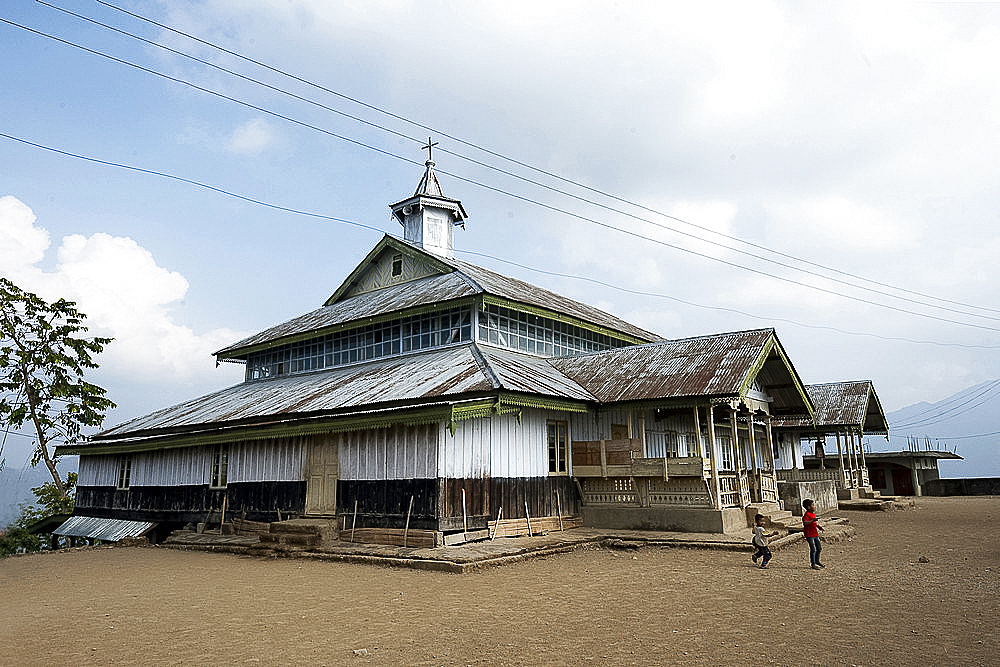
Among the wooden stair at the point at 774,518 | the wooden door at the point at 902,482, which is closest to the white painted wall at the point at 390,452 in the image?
the wooden stair at the point at 774,518

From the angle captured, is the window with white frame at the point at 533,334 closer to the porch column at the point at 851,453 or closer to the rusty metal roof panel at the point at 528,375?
the rusty metal roof panel at the point at 528,375

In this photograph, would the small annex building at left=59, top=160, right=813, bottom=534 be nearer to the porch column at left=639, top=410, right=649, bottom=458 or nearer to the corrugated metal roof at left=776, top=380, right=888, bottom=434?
the porch column at left=639, top=410, right=649, bottom=458

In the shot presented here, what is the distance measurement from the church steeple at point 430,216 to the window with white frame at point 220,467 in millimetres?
12776

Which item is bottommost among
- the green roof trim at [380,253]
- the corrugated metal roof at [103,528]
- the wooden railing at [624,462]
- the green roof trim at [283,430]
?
the corrugated metal roof at [103,528]

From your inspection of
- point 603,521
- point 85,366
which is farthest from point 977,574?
point 85,366

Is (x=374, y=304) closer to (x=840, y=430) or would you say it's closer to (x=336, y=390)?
(x=336, y=390)

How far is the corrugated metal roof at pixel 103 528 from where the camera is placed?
77.3ft

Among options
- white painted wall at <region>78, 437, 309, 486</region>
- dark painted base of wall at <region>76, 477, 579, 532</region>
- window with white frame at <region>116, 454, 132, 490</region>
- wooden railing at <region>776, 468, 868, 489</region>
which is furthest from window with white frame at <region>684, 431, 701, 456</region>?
window with white frame at <region>116, 454, 132, 490</region>

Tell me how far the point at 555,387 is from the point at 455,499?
13.9 ft

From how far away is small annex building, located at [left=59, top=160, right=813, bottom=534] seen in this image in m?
17.2

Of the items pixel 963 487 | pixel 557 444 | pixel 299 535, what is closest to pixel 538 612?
pixel 299 535

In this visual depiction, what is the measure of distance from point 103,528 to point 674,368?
2056 centimetres

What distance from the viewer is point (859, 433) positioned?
32.9 m

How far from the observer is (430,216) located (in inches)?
1256
